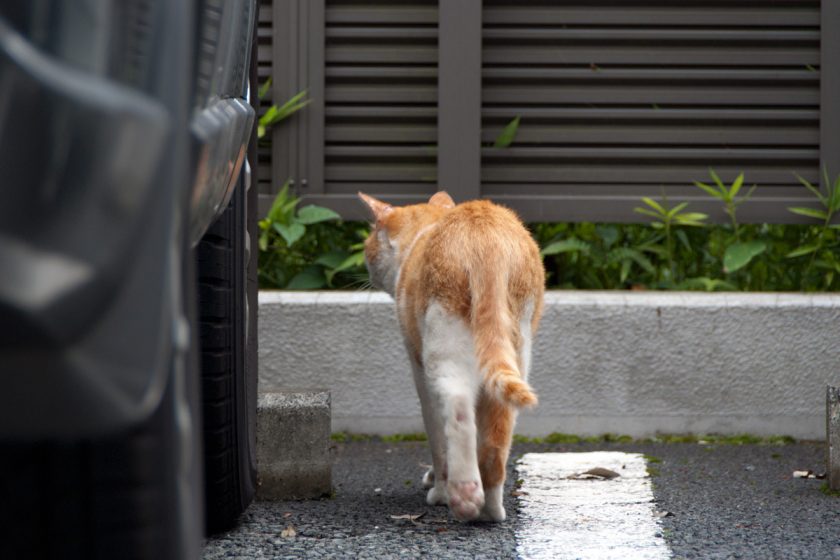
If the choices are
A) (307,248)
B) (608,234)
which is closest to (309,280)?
(307,248)

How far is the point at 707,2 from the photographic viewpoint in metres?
5.14

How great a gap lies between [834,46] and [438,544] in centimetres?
340

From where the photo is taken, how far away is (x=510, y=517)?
3.08 metres

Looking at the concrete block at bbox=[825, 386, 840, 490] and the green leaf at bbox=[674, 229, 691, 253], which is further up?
the green leaf at bbox=[674, 229, 691, 253]

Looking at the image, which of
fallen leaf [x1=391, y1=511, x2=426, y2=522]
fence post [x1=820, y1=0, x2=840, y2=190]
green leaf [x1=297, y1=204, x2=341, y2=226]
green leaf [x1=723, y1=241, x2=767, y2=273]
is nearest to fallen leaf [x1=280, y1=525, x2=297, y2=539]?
fallen leaf [x1=391, y1=511, x2=426, y2=522]

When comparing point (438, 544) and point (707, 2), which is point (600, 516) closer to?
point (438, 544)

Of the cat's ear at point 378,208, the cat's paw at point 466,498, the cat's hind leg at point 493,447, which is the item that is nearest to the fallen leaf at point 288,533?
the cat's paw at point 466,498

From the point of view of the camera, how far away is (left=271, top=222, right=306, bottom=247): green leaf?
4.89m

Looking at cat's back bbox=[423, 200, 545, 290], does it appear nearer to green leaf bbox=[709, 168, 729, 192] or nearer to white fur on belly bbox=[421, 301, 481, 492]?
white fur on belly bbox=[421, 301, 481, 492]

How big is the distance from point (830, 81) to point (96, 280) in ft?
15.9

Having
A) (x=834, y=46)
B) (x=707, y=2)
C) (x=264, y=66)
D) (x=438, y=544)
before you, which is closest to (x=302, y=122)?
(x=264, y=66)

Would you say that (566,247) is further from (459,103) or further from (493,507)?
(493,507)

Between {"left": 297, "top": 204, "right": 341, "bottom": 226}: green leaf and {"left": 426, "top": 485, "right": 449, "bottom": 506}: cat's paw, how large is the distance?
203 cm

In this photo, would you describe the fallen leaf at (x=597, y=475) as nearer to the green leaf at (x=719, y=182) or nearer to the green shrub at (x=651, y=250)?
the green shrub at (x=651, y=250)
